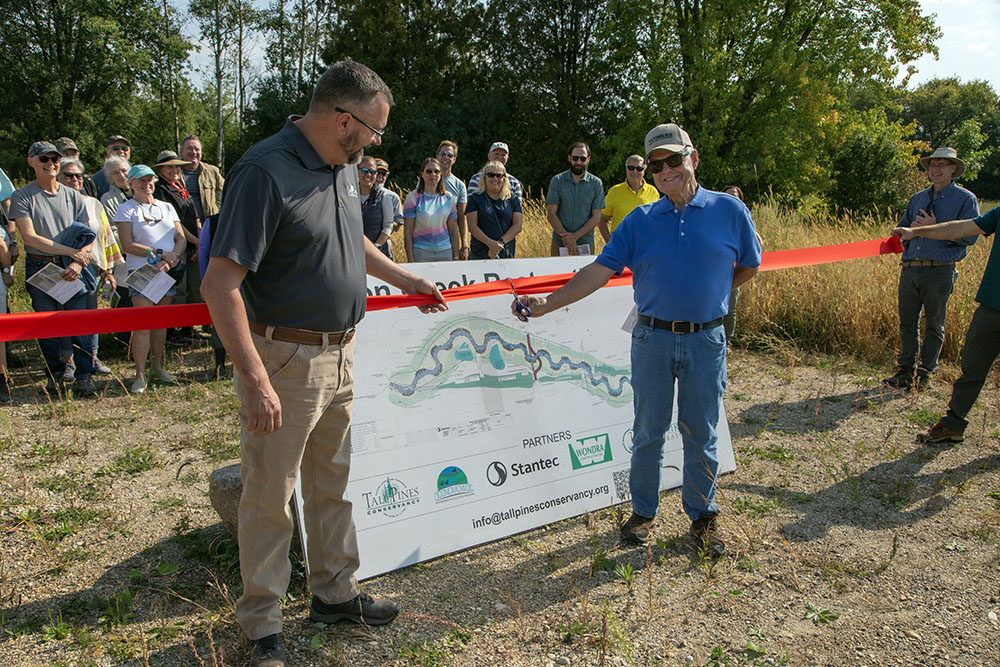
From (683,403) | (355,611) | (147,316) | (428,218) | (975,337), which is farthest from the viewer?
(428,218)

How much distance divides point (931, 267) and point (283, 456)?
6498 millimetres

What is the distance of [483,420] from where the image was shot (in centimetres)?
395

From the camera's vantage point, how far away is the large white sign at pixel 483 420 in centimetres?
355

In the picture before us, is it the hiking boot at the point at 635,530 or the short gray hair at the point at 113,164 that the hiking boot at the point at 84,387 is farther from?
the hiking boot at the point at 635,530

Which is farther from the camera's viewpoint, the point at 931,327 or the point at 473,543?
the point at 931,327

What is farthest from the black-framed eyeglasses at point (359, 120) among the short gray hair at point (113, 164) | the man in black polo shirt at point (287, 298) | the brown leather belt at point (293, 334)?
the short gray hair at point (113, 164)

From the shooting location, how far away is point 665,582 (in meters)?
3.54

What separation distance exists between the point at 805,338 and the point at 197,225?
733cm

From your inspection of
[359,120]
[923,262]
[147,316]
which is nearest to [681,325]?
[359,120]

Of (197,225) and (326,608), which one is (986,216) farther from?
(197,225)

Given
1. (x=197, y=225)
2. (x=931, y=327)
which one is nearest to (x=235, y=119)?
(x=197, y=225)

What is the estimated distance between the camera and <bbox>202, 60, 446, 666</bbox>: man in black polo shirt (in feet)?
7.67

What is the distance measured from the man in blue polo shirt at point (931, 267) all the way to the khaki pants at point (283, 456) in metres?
5.93

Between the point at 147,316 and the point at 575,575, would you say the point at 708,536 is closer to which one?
the point at 575,575
